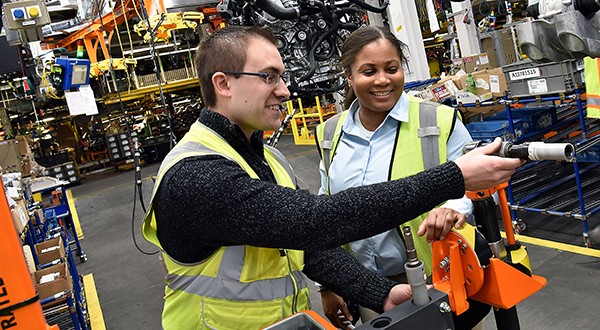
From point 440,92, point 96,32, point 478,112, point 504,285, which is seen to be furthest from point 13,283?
point 96,32

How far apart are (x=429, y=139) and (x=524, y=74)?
276 centimetres

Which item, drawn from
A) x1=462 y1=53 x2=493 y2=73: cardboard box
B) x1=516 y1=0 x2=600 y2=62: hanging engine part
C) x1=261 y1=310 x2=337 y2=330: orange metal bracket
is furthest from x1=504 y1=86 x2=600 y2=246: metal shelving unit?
x1=261 y1=310 x2=337 y2=330: orange metal bracket

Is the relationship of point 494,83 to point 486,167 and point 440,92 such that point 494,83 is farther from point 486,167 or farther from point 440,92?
point 486,167

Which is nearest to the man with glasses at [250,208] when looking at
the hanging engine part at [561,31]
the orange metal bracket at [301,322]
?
the orange metal bracket at [301,322]

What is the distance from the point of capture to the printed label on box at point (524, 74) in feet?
12.8

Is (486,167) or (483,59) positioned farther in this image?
(483,59)

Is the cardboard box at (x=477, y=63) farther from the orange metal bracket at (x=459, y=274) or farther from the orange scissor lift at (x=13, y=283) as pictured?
the orange scissor lift at (x=13, y=283)

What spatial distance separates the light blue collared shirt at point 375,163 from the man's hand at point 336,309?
18 cm

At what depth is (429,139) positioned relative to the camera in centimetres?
174

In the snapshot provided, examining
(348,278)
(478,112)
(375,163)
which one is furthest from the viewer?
(478,112)

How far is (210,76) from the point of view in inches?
52.0

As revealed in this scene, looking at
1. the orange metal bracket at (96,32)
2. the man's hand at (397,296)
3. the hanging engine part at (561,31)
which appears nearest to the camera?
the man's hand at (397,296)

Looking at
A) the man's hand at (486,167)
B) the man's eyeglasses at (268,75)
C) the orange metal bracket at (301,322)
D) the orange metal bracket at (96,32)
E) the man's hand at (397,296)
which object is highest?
the orange metal bracket at (96,32)

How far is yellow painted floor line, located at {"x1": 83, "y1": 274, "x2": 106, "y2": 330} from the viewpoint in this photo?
467cm
